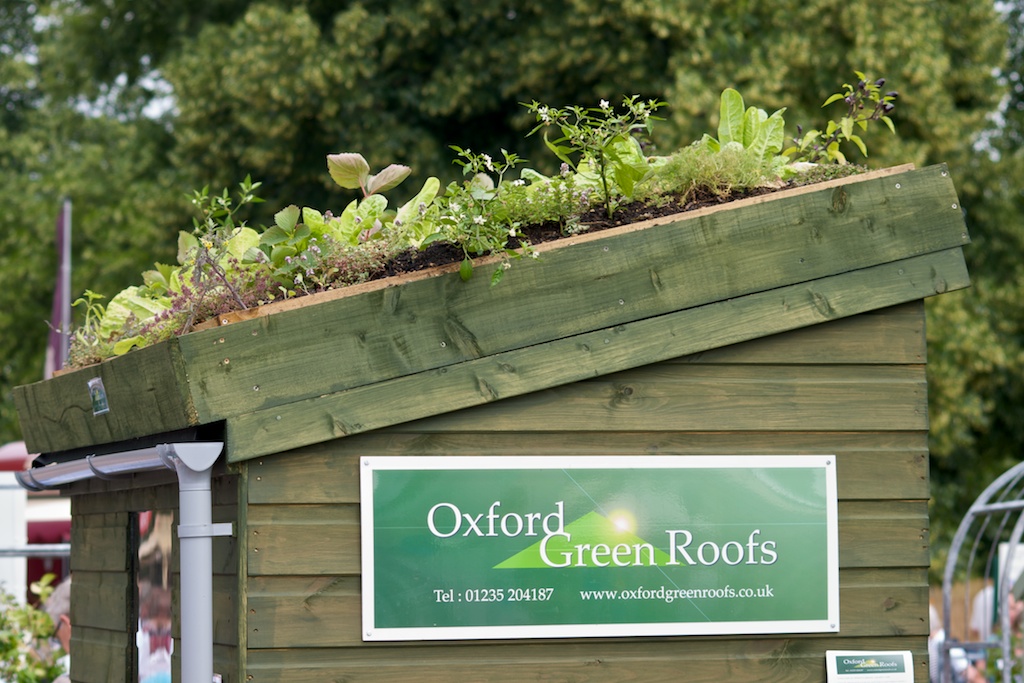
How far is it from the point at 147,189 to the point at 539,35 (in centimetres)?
528

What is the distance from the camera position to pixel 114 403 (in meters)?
3.79

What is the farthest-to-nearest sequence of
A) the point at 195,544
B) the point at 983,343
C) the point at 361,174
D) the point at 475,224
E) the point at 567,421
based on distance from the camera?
the point at 983,343, the point at 361,174, the point at 567,421, the point at 475,224, the point at 195,544

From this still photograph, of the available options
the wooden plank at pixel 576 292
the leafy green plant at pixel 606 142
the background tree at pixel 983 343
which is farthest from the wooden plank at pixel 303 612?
the background tree at pixel 983 343

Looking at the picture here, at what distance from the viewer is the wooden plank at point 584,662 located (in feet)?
11.2

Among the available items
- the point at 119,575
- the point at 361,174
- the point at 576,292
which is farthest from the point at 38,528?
the point at 576,292

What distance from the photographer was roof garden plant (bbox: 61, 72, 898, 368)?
3561 mm

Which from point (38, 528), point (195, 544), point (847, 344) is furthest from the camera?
point (38, 528)

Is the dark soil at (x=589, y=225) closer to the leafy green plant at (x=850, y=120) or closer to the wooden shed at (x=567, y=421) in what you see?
the wooden shed at (x=567, y=421)

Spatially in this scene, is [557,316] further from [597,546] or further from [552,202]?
[597,546]

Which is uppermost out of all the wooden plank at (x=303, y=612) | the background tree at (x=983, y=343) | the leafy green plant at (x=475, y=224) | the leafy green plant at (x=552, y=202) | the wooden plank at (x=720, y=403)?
the background tree at (x=983, y=343)

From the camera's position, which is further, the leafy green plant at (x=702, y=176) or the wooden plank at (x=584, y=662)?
the leafy green plant at (x=702, y=176)

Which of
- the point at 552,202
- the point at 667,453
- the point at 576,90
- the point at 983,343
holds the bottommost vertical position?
the point at 667,453

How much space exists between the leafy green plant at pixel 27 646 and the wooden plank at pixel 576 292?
13.0 feet

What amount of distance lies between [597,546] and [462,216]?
1.01 m
